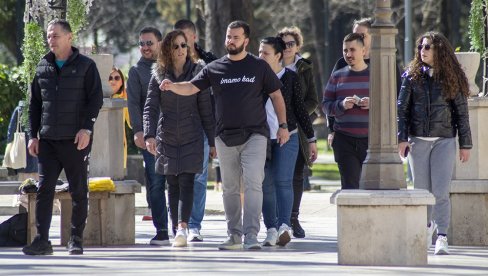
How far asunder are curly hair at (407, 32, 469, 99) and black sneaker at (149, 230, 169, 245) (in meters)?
2.76

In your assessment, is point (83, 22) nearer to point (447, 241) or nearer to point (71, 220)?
point (71, 220)

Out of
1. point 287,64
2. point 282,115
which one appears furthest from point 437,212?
point 287,64

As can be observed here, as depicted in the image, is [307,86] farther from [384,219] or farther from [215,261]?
[384,219]

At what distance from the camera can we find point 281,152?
44.8 feet

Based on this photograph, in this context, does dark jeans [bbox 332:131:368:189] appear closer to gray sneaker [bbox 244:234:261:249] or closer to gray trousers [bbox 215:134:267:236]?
gray trousers [bbox 215:134:267:236]

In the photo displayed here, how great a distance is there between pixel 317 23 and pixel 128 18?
24.5ft

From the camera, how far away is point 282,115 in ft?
42.9

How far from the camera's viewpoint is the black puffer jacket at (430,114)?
12.6 meters

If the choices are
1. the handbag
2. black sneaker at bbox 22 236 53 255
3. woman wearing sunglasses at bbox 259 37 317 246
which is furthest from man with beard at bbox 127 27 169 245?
the handbag

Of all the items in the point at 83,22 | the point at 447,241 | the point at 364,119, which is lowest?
the point at 447,241

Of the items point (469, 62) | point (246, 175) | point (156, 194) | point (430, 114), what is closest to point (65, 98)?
point (246, 175)

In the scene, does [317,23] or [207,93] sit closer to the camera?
[207,93]

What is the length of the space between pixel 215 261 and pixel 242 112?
1.67 m

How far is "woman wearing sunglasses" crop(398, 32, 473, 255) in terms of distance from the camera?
1260cm
